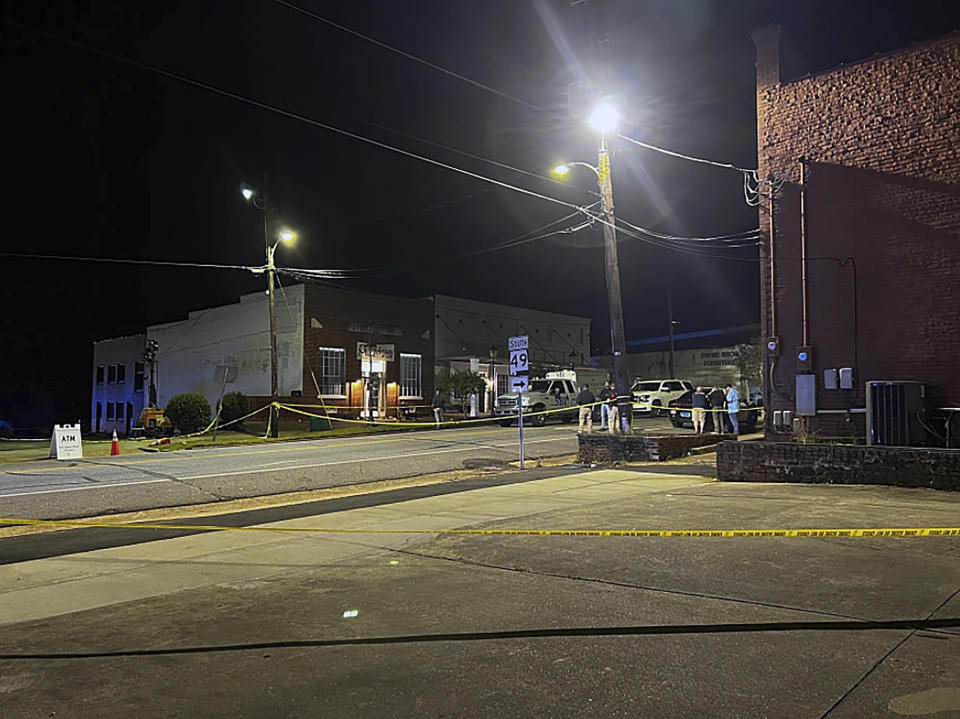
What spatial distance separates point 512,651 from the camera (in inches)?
199

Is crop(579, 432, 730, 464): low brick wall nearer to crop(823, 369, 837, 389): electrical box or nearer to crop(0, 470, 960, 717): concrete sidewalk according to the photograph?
crop(823, 369, 837, 389): electrical box

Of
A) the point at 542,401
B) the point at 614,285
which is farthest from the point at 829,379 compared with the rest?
the point at 542,401

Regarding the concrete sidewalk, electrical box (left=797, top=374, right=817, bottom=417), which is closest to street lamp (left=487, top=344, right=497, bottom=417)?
electrical box (left=797, top=374, right=817, bottom=417)

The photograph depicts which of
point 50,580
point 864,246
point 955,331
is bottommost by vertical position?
point 50,580

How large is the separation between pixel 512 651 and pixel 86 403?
2639 inches

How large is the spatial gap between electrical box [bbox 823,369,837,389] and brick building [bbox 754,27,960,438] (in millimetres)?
98

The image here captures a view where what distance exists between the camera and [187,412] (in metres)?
30.8

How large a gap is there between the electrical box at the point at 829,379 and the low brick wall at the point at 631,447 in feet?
12.3

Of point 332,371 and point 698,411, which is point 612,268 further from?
point 332,371

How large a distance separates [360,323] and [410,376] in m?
4.62

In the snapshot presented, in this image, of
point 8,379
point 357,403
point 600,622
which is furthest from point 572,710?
point 8,379

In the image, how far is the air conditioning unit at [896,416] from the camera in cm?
1385

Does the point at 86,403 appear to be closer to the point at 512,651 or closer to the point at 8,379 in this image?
the point at 8,379

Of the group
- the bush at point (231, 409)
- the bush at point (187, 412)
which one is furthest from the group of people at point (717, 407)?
the bush at point (187, 412)
